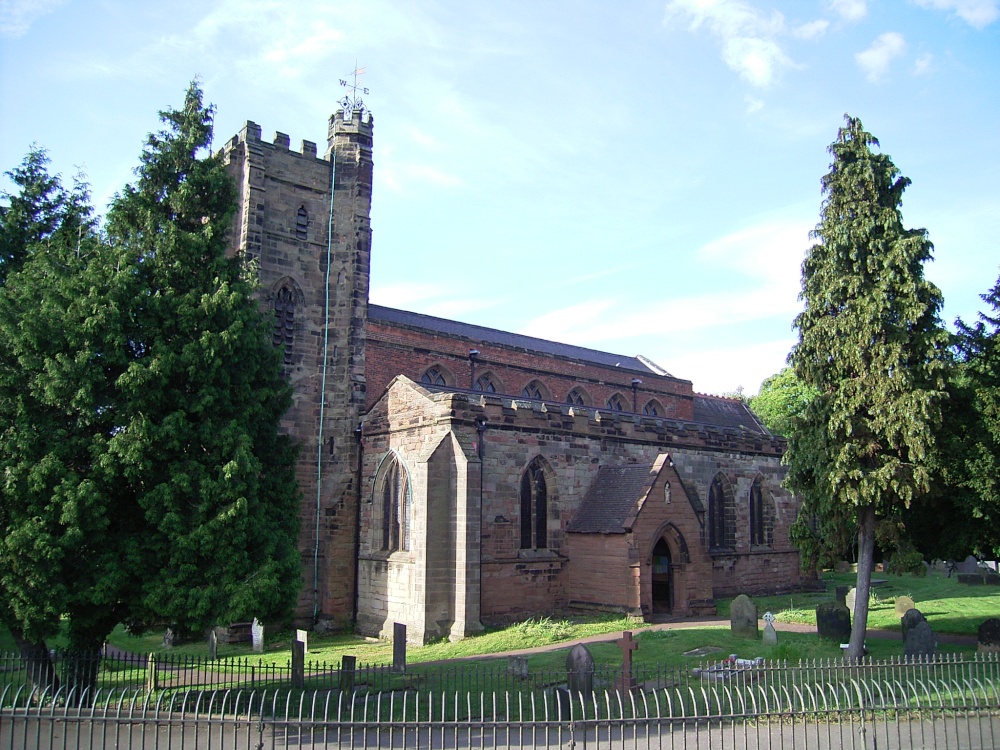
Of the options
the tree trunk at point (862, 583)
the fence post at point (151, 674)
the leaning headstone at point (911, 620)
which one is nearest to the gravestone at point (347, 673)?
the fence post at point (151, 674)

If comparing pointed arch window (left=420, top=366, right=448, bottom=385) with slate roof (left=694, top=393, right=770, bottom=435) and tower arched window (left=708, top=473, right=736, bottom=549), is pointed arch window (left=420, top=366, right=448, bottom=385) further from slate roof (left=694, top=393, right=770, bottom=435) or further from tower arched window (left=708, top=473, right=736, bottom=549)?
slate roof (left=694, top=393, right=770, bottom=435)

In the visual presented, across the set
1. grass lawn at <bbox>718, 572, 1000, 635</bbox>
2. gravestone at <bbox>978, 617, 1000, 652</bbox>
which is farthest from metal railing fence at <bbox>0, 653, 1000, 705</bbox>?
grass lawn at <bbox>718, 572, 1000, 635</bbox>

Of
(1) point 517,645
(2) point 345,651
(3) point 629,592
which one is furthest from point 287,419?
(3) point 629,592

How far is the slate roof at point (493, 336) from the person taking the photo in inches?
1189

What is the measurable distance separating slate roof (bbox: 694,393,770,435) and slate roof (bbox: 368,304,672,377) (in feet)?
9.54

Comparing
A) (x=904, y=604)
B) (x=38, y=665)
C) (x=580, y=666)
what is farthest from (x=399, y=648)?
(x=904, y=604)

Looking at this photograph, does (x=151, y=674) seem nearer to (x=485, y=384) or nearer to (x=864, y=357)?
(x=864, y=357)

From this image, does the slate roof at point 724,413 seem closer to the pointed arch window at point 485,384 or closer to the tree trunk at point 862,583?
the pointed arch window at point 485,384

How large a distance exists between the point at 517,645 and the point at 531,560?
12.7 feet

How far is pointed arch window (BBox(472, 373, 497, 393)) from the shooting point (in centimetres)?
3016

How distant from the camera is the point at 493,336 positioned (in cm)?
3447

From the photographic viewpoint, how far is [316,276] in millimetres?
25594

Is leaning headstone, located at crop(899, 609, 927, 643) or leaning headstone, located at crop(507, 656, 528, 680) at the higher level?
leaning headstone, located at crop(899, 609, 927, 643)

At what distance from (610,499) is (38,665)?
15.9 m
